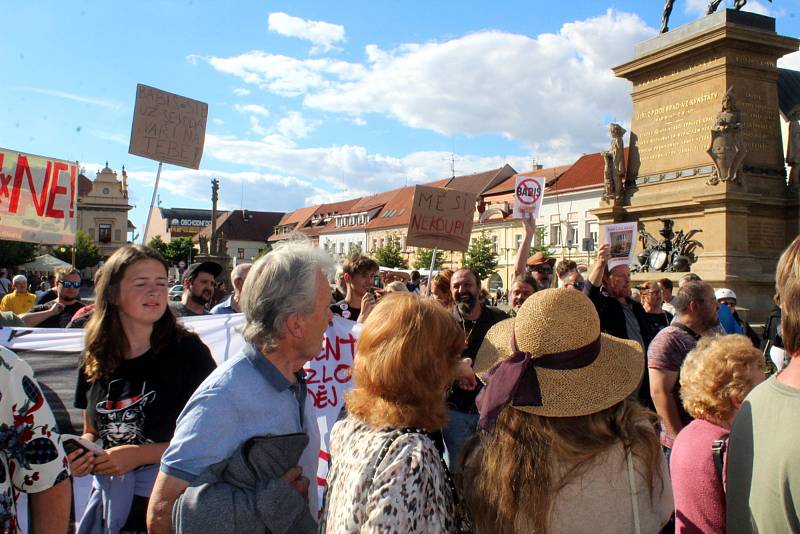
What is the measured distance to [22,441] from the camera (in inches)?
81.7

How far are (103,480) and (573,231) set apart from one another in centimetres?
5194

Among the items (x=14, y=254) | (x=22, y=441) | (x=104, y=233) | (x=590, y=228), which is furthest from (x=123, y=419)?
(x=104, y=233)

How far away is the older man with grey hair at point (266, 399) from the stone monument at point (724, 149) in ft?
35.6

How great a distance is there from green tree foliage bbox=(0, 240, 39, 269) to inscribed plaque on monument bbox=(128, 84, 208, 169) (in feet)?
137

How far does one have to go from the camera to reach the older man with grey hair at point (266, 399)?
6.96 ft

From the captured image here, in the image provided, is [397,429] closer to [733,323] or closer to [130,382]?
[130,382]

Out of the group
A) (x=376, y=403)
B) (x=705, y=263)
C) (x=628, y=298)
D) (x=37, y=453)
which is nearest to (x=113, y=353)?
(x=37, y=453)

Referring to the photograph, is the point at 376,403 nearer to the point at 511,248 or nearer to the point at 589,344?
the point at 589,344

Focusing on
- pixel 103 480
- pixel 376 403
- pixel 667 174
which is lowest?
pixel 103 480

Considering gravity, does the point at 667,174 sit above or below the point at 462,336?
above

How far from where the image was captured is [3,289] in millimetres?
14695

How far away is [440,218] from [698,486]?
594 centimetres

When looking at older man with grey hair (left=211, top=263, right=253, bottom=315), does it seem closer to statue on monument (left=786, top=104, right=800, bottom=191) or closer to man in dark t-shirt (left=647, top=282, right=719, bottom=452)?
man in dark t-shirt (left=647, top=282, right=719, bottom=452)

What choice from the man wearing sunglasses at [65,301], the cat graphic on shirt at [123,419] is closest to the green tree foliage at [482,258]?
the man wearing sunglasses at [65,301]
